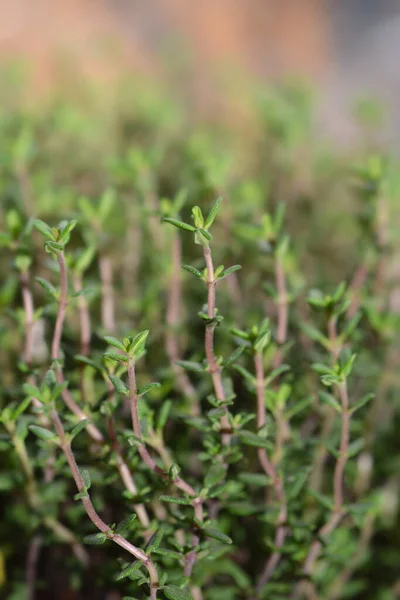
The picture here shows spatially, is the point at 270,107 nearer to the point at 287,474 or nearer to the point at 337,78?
the point at 287,474

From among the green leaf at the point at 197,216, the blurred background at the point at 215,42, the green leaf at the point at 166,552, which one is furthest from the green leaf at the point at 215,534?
the blurred background at the point at 215,42

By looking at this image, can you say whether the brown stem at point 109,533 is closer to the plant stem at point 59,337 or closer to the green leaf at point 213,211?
the plant stem at point 59,337

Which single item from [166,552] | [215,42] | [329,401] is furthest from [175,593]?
[215,42]

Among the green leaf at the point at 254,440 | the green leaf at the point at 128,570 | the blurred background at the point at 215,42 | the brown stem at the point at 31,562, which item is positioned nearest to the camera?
the green leaf at the point at 128,570

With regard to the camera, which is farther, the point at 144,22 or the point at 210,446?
the point at 144,22

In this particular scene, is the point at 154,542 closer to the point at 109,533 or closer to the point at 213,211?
the point at 109,533

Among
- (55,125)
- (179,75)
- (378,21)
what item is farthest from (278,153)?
(378,21)
